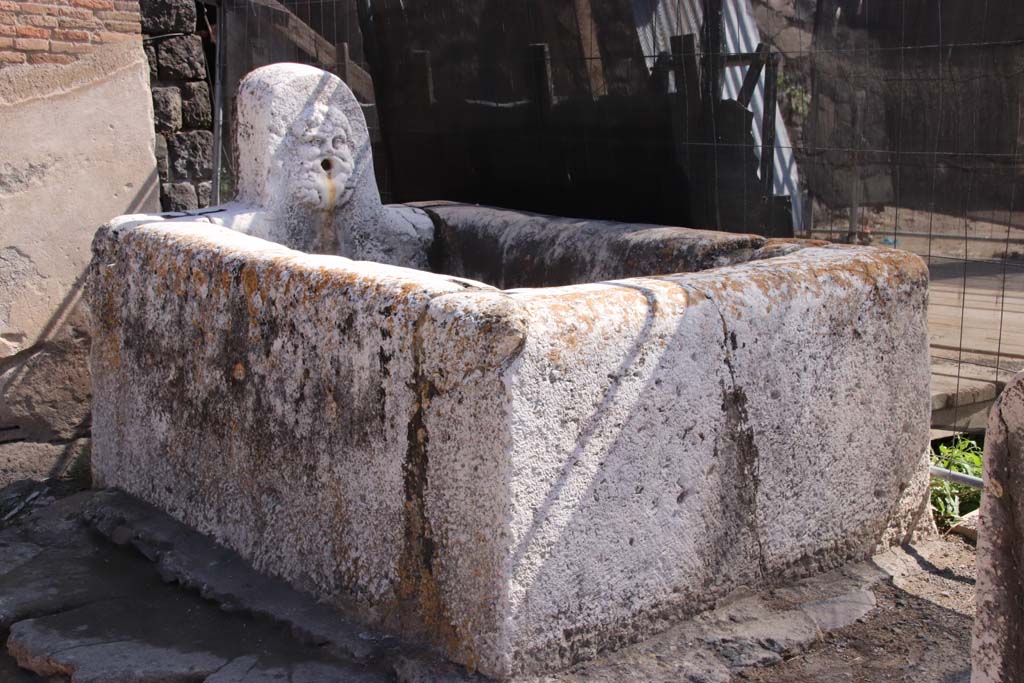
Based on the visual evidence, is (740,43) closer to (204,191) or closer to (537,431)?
(537,431)

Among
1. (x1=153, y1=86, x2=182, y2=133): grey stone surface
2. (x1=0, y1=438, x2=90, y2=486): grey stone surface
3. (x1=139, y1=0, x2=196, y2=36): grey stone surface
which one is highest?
(x1=139, y1=0, x2=196, y2=36): grey stone surface

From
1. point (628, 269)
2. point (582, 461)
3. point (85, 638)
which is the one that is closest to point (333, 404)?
point (582, 461)

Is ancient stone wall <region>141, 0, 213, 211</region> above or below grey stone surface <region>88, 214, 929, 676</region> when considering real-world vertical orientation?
above

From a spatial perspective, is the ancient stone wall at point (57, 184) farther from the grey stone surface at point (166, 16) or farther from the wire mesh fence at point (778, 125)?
the wire mesh fence at point (778, 125)

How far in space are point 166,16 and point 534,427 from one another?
428 cm

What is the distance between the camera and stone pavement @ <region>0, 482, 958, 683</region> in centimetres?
265

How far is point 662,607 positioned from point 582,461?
486 mm

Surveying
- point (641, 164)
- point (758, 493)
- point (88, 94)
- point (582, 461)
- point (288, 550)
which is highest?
point (88, 94)

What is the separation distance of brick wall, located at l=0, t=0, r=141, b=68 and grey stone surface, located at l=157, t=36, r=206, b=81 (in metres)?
0.69

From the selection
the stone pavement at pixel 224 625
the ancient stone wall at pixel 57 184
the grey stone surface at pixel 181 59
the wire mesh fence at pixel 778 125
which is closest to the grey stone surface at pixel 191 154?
the grey stone surface at pixel 181 59

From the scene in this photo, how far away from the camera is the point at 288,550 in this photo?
120 inches

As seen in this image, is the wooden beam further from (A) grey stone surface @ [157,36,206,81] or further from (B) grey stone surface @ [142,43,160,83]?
(B) grey stone surface @ [142,43,160,83]

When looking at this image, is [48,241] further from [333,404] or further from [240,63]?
[333,404]

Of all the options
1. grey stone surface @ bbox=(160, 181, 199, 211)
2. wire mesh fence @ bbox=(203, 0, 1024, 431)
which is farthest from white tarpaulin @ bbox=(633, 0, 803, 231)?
grey stone surface @ bbox=(160, 181, 199, 211)
